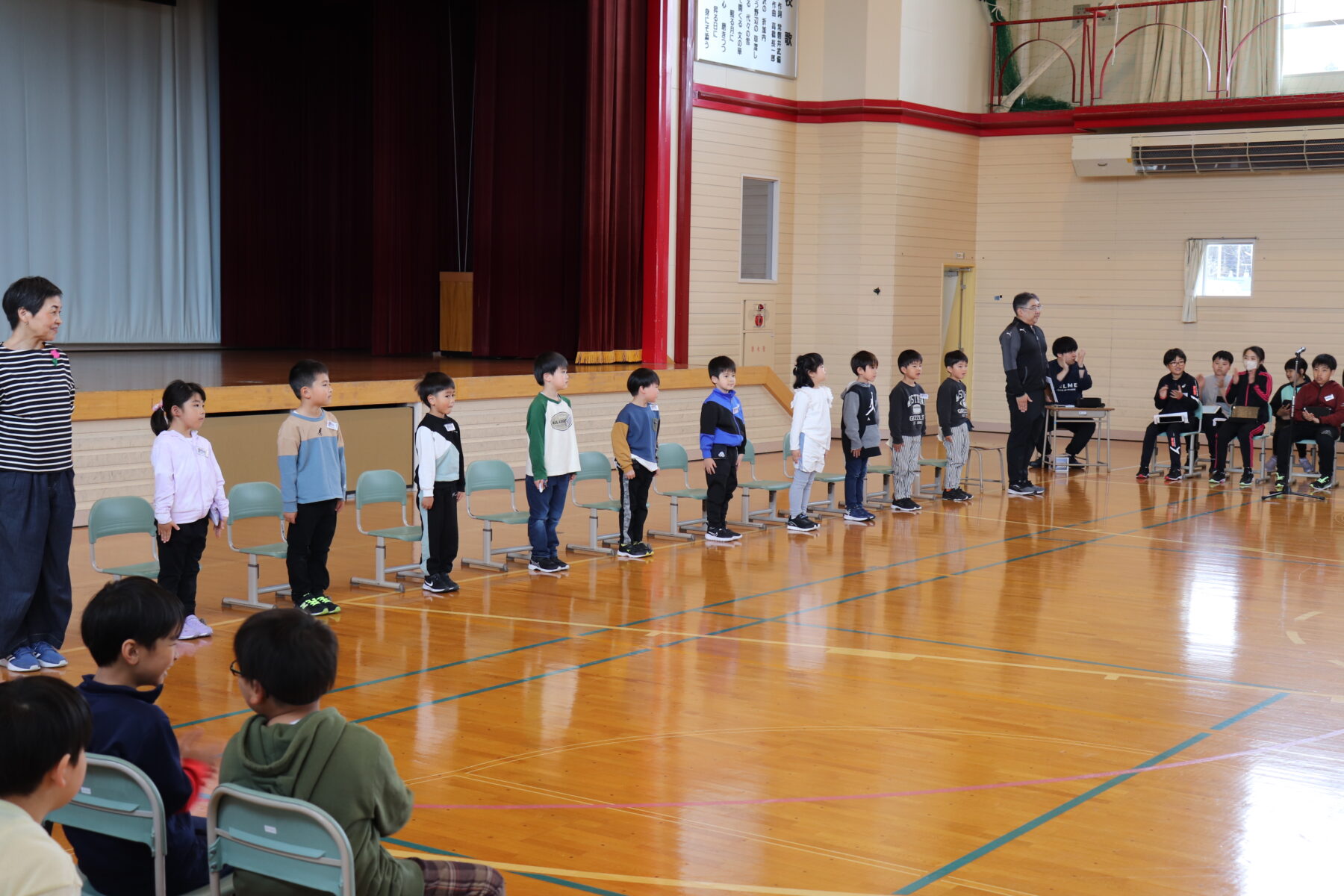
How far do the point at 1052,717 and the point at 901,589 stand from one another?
8.84ft

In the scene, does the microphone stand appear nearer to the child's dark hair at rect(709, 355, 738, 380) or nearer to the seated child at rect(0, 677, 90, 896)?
the child's dark hair at rect(709, 355, 738, 380)

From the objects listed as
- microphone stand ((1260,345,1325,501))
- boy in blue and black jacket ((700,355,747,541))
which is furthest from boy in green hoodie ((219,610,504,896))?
microphone stand ((1260,345,1325,501))

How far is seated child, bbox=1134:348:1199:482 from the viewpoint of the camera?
46.3 feet

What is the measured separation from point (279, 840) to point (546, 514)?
235 inches

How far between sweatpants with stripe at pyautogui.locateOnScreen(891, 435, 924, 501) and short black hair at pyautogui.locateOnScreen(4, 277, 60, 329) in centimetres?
756

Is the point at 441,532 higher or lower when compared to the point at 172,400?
lower

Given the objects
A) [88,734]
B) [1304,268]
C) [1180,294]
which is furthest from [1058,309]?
[88,734]

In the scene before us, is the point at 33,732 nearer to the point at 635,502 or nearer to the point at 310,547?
the point at 310,547

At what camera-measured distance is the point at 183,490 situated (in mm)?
6660

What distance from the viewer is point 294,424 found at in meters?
7.34

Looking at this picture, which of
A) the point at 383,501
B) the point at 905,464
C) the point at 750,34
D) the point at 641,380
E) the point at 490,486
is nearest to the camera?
the point at 383,501

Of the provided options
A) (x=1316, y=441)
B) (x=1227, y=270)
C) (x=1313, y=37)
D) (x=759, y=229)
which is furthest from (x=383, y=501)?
(x=1313, y=37)

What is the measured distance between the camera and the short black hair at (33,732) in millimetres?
2240

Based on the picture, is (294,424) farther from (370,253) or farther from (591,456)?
(370,253)
